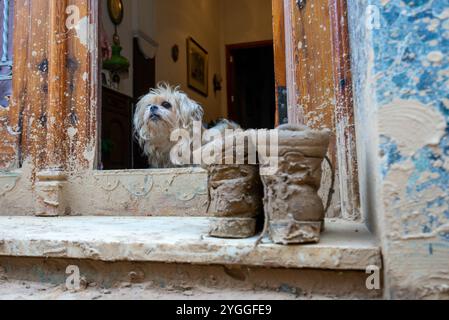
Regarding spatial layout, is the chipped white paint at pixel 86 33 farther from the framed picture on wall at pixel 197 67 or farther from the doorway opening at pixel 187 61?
the framed picture on wall at pixel 197 67

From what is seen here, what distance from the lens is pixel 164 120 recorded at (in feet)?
9.20

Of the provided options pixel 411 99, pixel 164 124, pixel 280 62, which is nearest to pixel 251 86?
pixel 164 124

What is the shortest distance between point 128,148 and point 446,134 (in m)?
3.11

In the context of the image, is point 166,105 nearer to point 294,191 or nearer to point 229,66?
point 294,191

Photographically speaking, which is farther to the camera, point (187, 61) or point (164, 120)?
point (187, 61)

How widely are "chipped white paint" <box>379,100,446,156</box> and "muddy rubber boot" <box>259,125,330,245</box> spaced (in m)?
0.18

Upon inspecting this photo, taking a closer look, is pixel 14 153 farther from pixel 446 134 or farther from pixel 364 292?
pixel 446 134

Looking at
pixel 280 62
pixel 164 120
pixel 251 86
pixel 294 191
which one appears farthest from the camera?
pixel 251 86

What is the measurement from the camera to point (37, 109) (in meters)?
2.05

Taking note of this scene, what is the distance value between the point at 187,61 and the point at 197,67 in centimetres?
29

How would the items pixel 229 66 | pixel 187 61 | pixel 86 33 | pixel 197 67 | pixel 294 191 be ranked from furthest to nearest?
pixel 229 66
pixel 197 67
pixel 187 61
pixel 86 33
pixel 294 191

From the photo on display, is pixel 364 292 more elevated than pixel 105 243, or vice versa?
pixel 105 243

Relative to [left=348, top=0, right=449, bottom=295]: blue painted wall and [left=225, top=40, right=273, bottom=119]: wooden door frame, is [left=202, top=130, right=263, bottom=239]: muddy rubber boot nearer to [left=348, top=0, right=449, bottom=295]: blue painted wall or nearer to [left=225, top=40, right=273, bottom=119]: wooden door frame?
[left=348, top=0, right=449, bottom=295]: blue painted wall

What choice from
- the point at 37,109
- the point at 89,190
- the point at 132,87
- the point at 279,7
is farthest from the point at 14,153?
the point at 132,87
